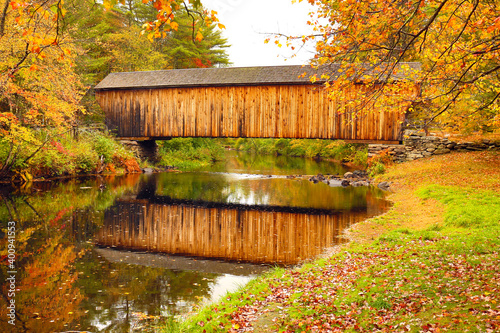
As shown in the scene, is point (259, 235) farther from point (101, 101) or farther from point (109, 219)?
point (101, 101)

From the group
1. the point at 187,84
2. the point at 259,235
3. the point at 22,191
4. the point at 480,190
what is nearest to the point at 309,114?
the point at 187,84

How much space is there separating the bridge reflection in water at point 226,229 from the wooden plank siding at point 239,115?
27.5 feet

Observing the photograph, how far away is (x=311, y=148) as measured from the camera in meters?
41.6

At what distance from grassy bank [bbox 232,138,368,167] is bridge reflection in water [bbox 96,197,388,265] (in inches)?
697

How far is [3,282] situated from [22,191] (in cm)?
943

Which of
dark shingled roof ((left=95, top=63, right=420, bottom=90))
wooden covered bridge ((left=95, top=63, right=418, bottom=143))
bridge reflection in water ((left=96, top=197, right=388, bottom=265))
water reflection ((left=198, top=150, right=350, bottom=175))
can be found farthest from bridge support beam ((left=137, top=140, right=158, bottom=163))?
bridge reflection in water ((left=96, top=197, right=388, bottom=265))

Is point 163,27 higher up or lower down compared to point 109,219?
higher up

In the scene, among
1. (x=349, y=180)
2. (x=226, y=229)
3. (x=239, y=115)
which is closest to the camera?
(x=226, y=229)

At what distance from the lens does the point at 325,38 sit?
17.6 feet

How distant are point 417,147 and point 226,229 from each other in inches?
564

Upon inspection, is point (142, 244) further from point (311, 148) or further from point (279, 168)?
point (311, 148)

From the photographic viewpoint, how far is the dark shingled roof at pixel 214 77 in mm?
20828

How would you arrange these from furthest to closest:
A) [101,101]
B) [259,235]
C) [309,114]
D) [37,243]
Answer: [101,101] → [309,114] → [259,235] → [37,243]

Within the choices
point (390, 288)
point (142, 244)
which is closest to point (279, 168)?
point (142, 244)
